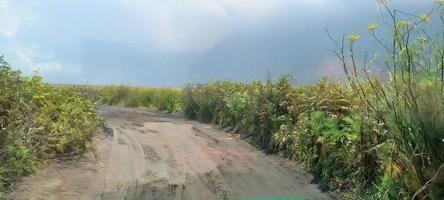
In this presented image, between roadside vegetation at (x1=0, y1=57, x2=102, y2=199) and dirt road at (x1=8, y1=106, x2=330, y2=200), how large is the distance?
1.20ft

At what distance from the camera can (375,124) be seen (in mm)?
10297

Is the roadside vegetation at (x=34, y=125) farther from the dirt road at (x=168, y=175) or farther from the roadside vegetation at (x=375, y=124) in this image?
the roadside vegetation at (x=375, y=124)

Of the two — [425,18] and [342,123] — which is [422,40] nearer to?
[425,18]

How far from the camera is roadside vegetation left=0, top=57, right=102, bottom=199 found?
10562 millimetres

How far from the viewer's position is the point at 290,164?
562 inches

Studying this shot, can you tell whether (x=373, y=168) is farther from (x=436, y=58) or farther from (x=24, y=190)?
(x=24, y=190)

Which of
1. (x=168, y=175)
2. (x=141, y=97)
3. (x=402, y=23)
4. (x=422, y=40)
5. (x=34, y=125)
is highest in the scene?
(x=402, y=23)

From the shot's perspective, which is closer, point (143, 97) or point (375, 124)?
point (375, 124)

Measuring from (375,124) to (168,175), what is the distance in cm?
462

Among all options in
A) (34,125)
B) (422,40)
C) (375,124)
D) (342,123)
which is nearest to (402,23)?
(422,40)

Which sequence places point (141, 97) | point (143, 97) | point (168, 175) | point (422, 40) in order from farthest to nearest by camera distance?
point (141, 97), point (143, 97), point (168, 175), point (422, 40)

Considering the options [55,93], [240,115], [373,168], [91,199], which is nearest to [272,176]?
[373,168]

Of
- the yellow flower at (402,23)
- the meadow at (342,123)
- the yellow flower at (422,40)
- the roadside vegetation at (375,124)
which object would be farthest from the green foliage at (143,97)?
the yellow flower at (422,40)

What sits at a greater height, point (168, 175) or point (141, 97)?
point (141, 97)
